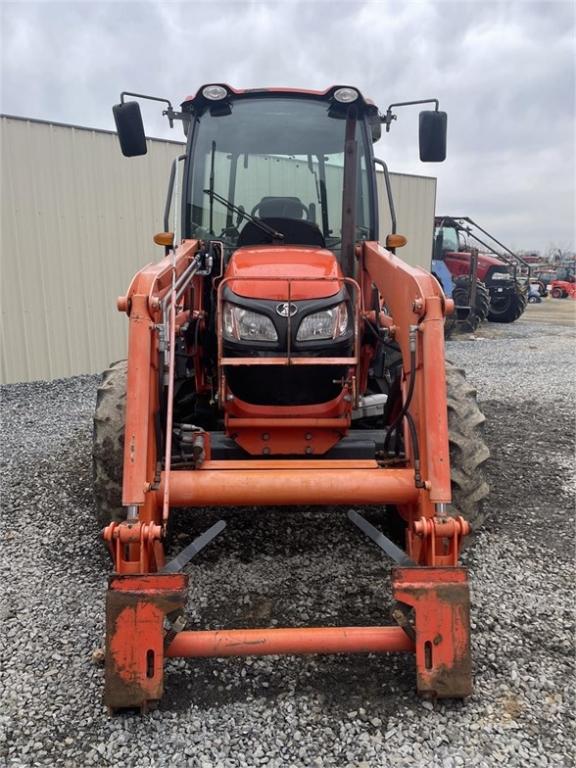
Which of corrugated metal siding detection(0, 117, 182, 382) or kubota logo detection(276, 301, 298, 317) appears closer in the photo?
kubota logo detection(276, 301, 298, 317)

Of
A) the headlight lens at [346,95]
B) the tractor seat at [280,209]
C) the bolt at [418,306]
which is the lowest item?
the bolt at [418,306]

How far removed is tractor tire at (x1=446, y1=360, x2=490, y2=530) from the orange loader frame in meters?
0.32

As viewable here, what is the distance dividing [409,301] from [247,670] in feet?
5.94

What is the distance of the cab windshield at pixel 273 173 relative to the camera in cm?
376

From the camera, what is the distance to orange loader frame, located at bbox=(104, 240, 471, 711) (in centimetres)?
227

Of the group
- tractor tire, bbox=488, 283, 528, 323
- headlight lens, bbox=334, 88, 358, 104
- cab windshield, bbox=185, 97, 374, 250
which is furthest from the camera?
tractor tire, bbox=488, 283, 528, 323

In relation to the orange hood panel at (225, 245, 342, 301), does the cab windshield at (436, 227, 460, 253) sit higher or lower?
higher

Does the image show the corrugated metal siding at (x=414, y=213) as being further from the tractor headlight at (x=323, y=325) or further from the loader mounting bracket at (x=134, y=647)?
the loader mounting bracket at (x=134, y=647)

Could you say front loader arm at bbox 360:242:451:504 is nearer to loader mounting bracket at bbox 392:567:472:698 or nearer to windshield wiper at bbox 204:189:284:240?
loader mounting bracket at bbox 392:567:472:698

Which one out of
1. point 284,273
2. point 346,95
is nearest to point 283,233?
point 284,273

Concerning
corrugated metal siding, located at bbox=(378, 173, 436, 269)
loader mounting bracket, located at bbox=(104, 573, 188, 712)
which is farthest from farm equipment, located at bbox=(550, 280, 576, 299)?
loader mounting bracket, located at bbox=(104, 573, 188, 712)

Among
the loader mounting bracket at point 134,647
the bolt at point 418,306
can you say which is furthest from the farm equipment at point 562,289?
the loader mounting bracket at point 134,647

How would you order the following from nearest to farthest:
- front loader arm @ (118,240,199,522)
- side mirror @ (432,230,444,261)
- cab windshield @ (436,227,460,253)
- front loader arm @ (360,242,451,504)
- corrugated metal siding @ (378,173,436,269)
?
front loader arm @ (118,240,199,522), front loader arm @ (360,242,451,504), corrugated metal siding @ (378,173,436,269), side mirror @ (432,230,444,261), cab windshield @ (436,227,460,253)

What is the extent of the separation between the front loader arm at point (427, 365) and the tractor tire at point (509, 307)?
1655cm
